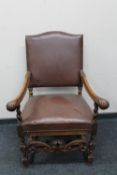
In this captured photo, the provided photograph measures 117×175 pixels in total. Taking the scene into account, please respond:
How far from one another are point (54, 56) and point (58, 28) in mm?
248

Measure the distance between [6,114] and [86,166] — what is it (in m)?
0.90

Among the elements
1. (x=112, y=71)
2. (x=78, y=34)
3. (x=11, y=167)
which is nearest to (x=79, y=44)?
(x=78, y=34)

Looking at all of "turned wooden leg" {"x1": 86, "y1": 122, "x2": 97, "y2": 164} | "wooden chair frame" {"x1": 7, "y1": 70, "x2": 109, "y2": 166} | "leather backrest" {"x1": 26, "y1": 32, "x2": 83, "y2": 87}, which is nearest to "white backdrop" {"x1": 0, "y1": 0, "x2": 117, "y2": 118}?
"leather backrest" {"x1": 26, "y1": 32, "x2": 83, "y2": 87}

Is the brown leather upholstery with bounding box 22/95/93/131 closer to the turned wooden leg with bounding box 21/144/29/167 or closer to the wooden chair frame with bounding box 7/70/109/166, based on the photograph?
the wooden chair frame with bounding box 7/70/109/166

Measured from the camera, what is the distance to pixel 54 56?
1968mm

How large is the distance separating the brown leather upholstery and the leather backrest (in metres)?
0.27

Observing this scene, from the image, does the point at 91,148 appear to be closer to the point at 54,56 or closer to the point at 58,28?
the point at 54,56

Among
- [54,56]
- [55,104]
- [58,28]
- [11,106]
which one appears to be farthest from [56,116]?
[58,28]

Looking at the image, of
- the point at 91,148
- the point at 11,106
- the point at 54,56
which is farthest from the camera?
the point at 54,56

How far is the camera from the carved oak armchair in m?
1.65

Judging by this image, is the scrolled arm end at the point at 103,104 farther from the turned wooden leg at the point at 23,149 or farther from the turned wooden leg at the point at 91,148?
the turned wooden leg at the point at 23,149

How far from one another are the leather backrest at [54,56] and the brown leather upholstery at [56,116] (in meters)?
0.27

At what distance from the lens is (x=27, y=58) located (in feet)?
6.43

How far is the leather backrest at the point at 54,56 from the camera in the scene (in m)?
1.95
